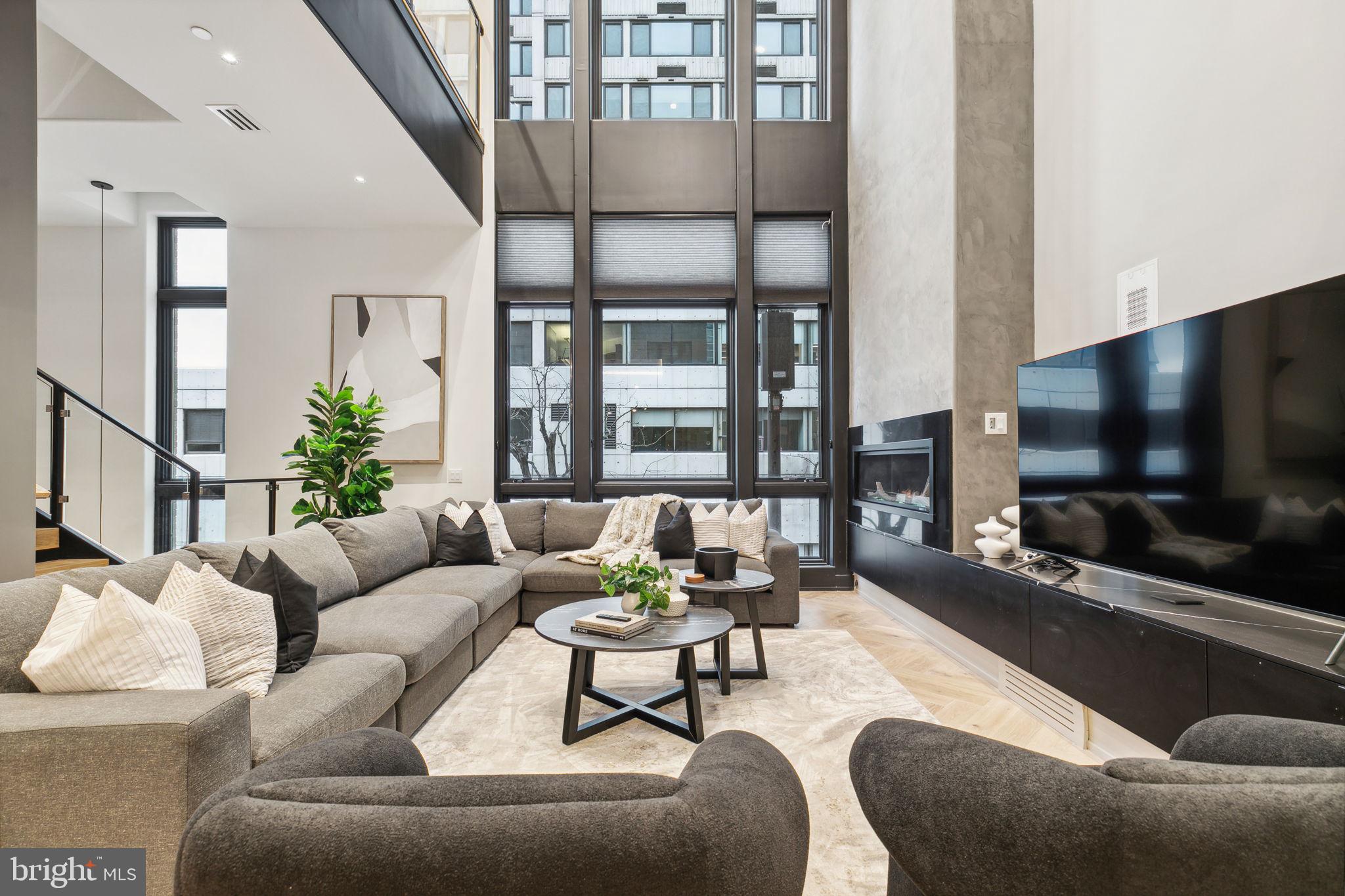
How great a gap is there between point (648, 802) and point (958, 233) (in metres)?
3.64

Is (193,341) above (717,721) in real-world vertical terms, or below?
above

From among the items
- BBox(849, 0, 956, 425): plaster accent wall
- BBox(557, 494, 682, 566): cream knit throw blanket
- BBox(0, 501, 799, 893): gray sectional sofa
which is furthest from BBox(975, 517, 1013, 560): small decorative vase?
BBox(0, 501, 799, 893): gray sectional sofa

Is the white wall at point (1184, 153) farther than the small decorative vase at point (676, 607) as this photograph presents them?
No

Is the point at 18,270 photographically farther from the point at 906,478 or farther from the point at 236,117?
the point at 906,478

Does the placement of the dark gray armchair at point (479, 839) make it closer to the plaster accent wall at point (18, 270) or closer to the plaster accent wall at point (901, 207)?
the plaster accent wall at point (18, 270)

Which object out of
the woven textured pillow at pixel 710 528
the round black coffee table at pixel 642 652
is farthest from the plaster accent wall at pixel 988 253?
the round black coffee table at pixel 642 652

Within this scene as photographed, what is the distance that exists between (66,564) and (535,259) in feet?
12.1

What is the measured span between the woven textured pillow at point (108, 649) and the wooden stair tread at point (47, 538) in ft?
8.94

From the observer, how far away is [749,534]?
4.32 meters

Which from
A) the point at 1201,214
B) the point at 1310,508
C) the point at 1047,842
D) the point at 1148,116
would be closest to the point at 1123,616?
the point at 1310,508

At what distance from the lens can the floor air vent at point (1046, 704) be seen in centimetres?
233

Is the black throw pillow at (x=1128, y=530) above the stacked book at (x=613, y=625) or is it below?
above

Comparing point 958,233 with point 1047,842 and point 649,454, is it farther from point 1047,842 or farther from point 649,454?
point 1047,842

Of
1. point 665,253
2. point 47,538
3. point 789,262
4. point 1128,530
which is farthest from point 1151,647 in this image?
point 47,538
